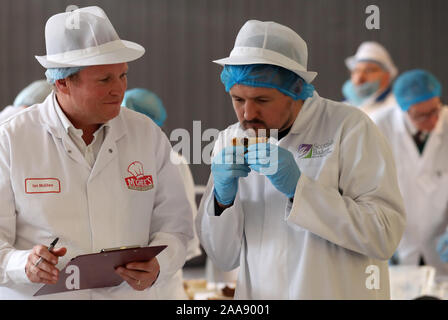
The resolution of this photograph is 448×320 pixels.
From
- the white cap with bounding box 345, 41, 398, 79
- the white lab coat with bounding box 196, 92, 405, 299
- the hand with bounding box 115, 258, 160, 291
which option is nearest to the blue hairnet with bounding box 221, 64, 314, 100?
the white lab coat with bounding box 196, 92, 405, 299

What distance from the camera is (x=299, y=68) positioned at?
1.53 metres

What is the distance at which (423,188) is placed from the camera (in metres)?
3.38

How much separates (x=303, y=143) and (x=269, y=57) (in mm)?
262

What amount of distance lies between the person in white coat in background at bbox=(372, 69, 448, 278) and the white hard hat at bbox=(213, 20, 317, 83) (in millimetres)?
1957

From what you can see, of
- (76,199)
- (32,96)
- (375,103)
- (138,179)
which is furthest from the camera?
(375,103)

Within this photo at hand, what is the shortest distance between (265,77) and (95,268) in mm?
661

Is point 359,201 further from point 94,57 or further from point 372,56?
point 372,56

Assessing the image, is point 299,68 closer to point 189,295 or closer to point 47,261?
point 47,261

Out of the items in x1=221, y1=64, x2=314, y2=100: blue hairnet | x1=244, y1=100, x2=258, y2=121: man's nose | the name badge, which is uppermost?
x1=221, y1=64, x2=314, y2=100: blue hairnet

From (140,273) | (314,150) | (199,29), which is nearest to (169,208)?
(140,273)

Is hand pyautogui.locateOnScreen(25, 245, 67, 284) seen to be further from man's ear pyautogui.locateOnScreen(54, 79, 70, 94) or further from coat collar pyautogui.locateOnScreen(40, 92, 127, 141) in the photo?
man's ear pyautogui.locateOnScreen(54, 79, 70, 94)

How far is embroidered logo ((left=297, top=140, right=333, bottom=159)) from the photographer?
62.4 inches

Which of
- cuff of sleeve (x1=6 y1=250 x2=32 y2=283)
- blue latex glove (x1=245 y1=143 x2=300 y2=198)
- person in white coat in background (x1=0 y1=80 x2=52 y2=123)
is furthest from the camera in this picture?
person in white coat in background (x1=0 y1=80 x2=52 y2=123)
